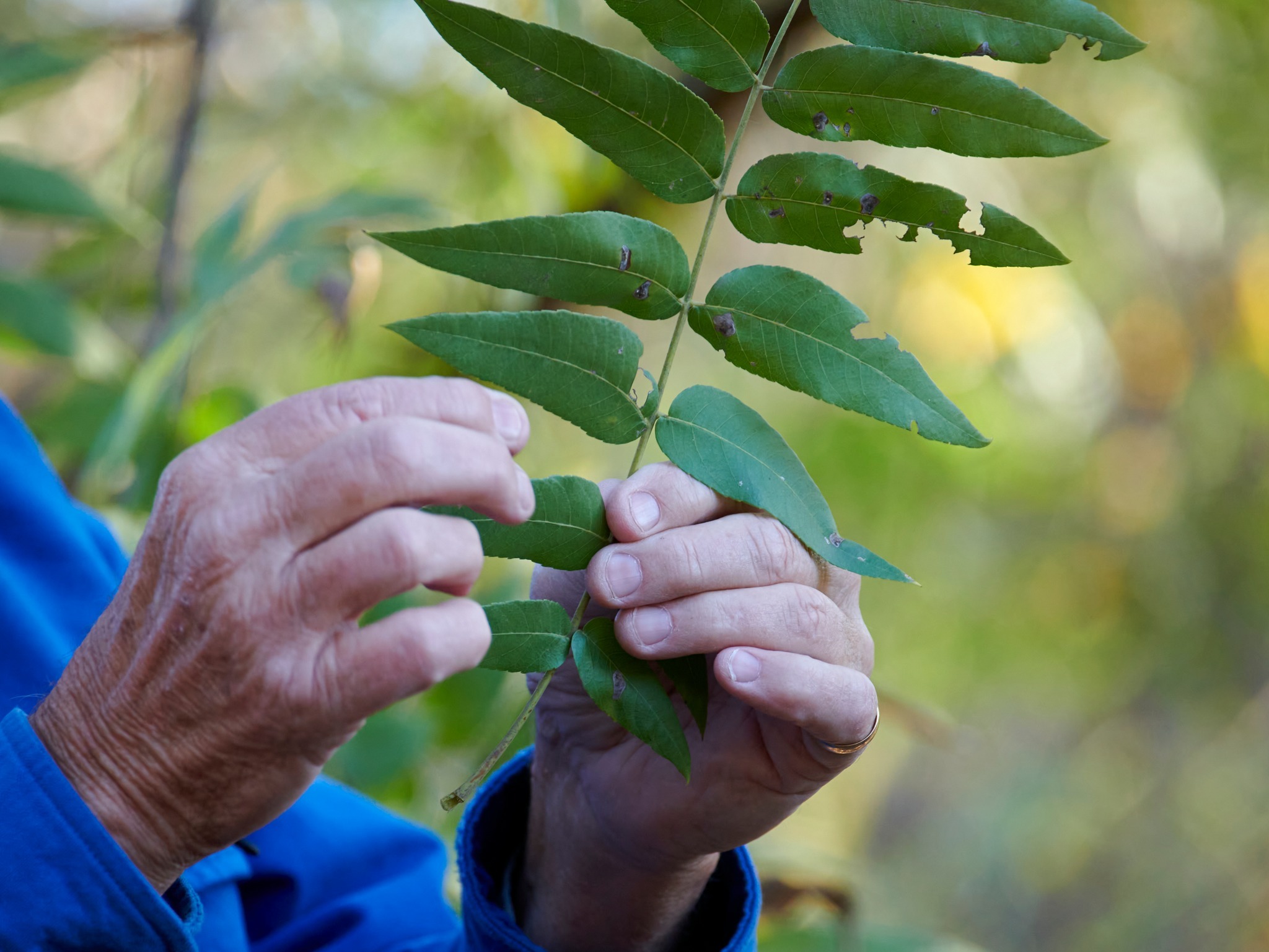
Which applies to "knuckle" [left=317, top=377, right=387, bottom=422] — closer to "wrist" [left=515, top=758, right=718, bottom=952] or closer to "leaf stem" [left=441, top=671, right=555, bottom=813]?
"leaf stem" [left=441, top=671, right=555, bottom=813]

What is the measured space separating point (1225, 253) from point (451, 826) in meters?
4.41

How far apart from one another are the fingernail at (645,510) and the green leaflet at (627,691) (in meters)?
0.07

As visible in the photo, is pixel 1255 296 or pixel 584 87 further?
pixel 1255 296

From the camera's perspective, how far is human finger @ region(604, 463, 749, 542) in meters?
0.64

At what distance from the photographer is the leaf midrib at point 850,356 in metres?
0.59

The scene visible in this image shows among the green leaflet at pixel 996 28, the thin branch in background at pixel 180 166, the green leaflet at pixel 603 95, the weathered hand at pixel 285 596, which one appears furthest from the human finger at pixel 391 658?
the thin branch in background at pixel 180 166

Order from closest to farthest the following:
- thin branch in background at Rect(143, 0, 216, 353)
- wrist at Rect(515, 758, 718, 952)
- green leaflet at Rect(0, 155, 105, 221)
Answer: wrist at Rect(515, 758, 718, 952), green leaflet at Rect(0, 155, 105, 221), thin branch in background at Rect(143, 0, 216, 353)

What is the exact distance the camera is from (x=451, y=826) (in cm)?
182

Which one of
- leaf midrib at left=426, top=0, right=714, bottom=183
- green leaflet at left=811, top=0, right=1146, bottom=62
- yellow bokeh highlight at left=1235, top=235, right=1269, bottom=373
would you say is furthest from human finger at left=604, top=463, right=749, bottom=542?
yellow bokeh highlight at left=1235, top=235, right=1269, bottom=373

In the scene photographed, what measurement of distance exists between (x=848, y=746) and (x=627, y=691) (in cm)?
19

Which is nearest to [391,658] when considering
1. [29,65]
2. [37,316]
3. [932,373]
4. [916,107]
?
[916,107]

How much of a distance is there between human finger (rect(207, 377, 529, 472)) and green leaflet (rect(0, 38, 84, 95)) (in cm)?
124

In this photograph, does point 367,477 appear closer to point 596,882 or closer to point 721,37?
point 721,37

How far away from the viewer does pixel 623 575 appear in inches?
25.1
